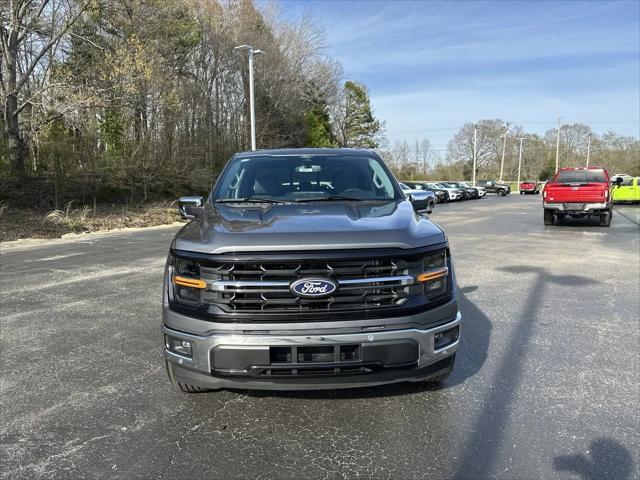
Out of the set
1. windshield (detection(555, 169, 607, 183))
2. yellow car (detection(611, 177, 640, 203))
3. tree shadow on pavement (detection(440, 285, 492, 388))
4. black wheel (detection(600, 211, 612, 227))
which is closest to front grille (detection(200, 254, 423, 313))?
tree shadow on pavement (detection(440, 285, 492, 388))

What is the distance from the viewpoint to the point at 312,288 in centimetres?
282

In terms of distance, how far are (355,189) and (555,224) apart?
14.3 meters

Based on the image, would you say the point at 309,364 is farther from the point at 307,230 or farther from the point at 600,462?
the point at 600,462

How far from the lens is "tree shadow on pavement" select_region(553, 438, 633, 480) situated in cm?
263

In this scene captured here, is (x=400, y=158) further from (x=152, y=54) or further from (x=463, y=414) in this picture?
(x=463, y=414)

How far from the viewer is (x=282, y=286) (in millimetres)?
2838

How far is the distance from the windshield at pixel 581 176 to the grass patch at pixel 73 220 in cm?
1372

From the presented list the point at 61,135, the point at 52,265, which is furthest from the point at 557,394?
the point at 61,135

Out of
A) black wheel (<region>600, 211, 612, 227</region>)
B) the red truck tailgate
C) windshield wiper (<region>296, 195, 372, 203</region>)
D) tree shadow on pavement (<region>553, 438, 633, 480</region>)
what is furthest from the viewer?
black wheel (<region>600, 211, 612, 227</region>)

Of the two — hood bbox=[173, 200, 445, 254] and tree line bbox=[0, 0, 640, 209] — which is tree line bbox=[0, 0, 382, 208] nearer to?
tree line bbox=[0, 0, 640, 209]

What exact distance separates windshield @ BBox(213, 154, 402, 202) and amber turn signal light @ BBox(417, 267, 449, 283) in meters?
1.27

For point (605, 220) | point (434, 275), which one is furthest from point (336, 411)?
point (605, 220)

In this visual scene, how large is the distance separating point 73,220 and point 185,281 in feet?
49.4

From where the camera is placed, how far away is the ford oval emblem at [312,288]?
9.24 feet
